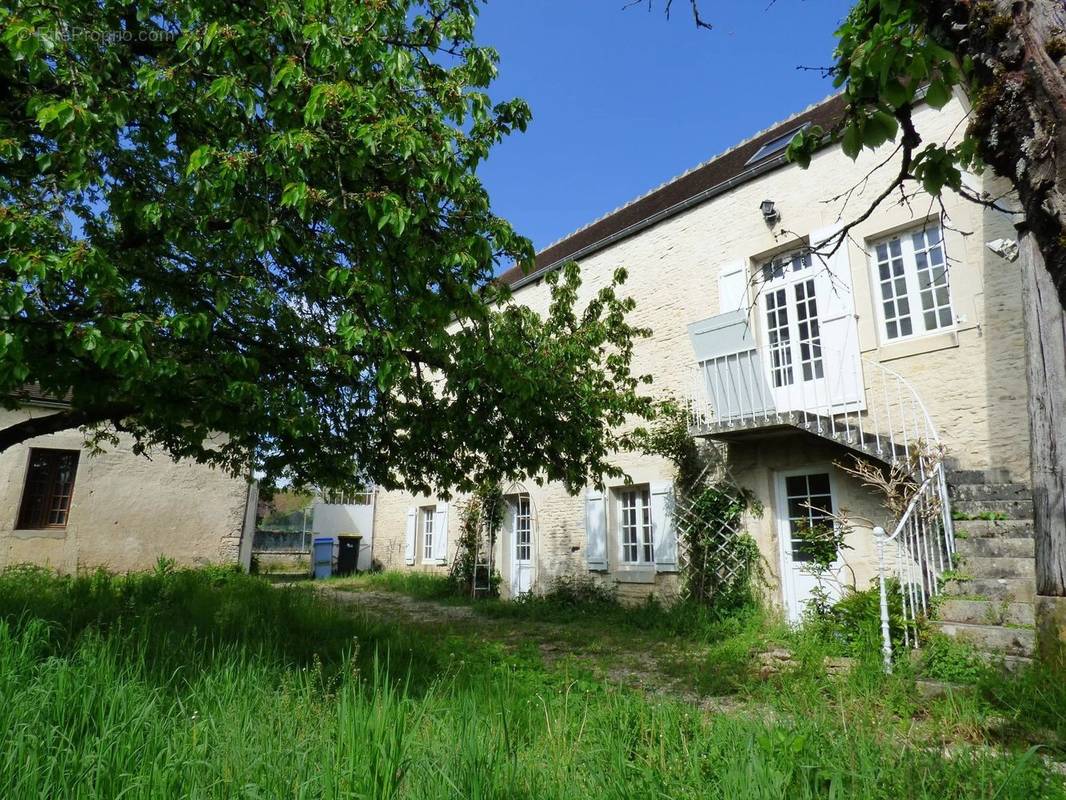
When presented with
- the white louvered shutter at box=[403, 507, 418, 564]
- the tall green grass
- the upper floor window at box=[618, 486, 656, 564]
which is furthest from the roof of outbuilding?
the tall green grass

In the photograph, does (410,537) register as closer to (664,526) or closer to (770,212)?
(664,526)

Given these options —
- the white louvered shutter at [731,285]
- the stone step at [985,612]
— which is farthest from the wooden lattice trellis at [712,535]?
the stone step at [985,612]

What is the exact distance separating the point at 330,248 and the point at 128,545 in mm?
10324

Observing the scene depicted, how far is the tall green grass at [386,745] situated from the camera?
217 cm

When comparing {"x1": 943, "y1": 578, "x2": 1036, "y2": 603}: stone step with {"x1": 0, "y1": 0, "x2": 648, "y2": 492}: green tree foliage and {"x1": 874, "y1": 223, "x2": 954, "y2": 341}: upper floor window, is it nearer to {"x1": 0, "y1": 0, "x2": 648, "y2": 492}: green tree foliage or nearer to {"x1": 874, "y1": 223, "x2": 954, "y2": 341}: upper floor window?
{"x1": 874, "y1": 223, "x2": 954, "y2": 341}: upper floor window

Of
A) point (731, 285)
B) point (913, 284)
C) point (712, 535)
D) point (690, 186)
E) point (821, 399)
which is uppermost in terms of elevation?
point (690, 186)

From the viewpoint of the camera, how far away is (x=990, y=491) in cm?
589

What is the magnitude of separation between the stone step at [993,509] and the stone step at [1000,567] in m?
0.53

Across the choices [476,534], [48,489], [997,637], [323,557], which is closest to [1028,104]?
[997,637]

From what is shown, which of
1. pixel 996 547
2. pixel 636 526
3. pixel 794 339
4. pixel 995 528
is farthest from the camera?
pixel 636 526

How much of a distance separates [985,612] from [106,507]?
13.5m

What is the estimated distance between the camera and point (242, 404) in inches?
168

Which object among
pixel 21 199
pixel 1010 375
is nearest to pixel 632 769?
pixel 21 199

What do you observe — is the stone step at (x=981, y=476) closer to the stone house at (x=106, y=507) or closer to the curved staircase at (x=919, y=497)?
the curved staircase at (x=919, y=497)
